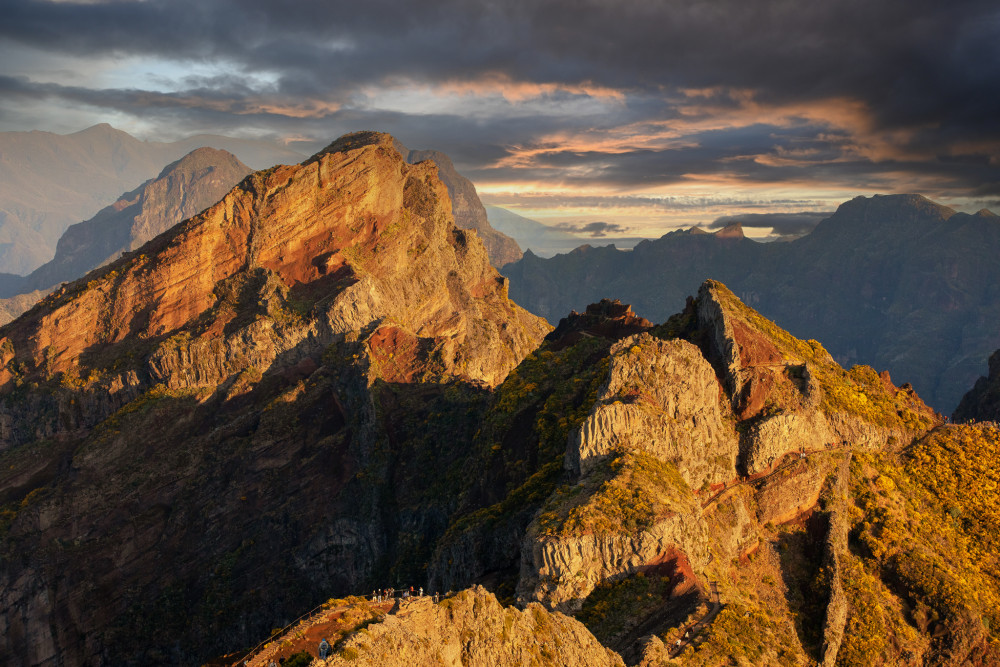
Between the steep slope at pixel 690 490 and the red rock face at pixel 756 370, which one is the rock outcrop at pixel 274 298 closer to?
the steep slope at pixel 690 490

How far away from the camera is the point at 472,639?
39.4 meters

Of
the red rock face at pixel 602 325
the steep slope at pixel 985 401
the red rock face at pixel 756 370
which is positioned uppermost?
the red rock face at pixel 756 370

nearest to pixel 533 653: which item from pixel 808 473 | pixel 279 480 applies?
pixel 808 473

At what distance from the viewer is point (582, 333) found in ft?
336

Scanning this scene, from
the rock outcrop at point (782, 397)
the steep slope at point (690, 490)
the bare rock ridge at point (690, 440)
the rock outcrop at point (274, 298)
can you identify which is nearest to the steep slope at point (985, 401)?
the steep slope at point (690, 490)

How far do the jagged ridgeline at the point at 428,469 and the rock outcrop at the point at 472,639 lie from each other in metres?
0.14

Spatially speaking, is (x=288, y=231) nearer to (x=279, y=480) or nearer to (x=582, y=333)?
(x=279, y=480)

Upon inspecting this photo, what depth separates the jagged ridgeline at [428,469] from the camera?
5447 centimetres

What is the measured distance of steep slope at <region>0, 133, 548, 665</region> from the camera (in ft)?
314

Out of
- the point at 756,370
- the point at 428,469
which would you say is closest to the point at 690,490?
the point at 756,370

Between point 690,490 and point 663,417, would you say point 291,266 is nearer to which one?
point 663,417

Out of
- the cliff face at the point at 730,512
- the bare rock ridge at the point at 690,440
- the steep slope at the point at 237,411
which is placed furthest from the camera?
the steep slope at the point at 237,411

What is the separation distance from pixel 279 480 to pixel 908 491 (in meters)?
73.7

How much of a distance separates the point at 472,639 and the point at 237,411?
88.3m
